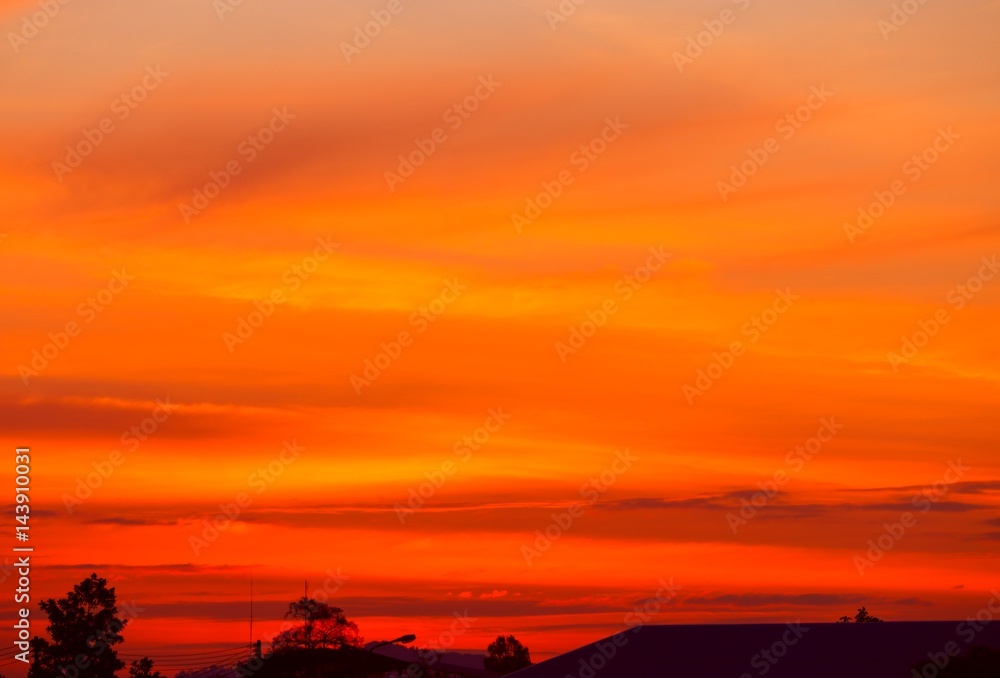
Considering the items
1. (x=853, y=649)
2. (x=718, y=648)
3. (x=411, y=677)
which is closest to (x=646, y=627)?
(x=718, y=648)

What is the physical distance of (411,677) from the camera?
9469 centimetres

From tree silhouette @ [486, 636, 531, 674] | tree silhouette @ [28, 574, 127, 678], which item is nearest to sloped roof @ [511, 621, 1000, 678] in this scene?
tree silhouette @ [28, 574, 127, 678]

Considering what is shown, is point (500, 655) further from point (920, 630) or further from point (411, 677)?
point (920, 630)

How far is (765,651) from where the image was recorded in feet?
247

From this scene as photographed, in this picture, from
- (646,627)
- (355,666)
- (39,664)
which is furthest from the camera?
(355,666)

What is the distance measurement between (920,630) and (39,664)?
183ft
